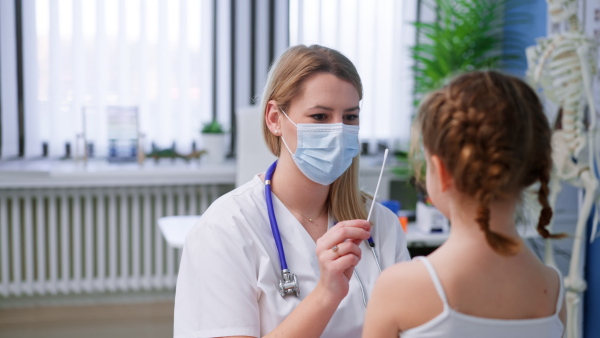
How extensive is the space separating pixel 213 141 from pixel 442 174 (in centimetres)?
289

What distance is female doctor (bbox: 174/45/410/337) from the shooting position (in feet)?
4.01

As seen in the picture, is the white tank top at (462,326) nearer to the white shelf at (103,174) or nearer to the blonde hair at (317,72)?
the blonde hair at (317,72)

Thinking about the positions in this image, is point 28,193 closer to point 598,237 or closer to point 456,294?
point 598,237

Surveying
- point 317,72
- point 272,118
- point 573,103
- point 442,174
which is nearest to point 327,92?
point 317,72

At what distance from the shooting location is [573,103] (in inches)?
100.0

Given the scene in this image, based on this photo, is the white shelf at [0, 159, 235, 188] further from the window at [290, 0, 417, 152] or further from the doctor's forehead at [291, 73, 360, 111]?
the doctor's forehead at [291, 73, 360, 111]

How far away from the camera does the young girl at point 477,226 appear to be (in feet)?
2.72

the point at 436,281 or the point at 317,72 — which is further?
the point at 317,72

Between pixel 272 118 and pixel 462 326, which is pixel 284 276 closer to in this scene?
pixel 272 118

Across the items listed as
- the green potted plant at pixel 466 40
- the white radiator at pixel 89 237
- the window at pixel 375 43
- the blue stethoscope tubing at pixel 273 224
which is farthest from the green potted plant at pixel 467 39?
the blue stethoscope tubing at pixel 273 224

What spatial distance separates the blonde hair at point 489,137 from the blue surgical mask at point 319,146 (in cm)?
59

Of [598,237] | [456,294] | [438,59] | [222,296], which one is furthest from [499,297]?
[438,59]

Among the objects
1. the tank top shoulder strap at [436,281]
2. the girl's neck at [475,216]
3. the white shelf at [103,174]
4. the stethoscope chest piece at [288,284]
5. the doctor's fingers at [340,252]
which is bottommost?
the white shelf at [103,174]

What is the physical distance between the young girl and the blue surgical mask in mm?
565
